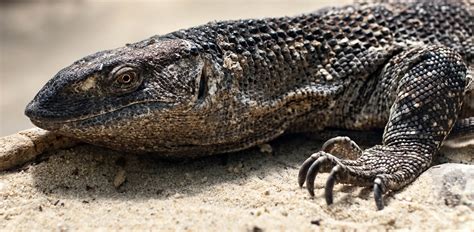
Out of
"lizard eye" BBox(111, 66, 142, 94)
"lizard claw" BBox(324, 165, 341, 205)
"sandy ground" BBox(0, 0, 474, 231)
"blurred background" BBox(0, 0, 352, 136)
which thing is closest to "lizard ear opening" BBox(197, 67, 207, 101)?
"lizard eye" BBox(111, 66, 142, 94)

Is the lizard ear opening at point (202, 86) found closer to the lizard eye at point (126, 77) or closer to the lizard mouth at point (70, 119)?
the lizard mouth at point (70, 119)

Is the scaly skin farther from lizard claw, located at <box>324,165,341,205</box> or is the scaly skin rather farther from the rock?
the rock

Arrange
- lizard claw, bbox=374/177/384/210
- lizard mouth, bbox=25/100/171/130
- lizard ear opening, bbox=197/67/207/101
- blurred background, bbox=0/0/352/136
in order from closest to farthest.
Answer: lizard claw, bbox=374/177/384/210 → lizard mouth, bbox=25/100/171/130 → lizard ear opening, bbox=197/67/207/101 → blurred background, bbox=0/0/352/136

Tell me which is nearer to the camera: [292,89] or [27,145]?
[27,145]

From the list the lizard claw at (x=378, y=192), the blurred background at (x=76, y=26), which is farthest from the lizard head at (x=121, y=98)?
the blurred background at (x=76, y=26)

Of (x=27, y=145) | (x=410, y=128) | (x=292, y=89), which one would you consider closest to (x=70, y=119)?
(x=27, y=145)

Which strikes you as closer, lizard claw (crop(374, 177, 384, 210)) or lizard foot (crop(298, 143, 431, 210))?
lizard claw (crop(374, 177, 384, 210))

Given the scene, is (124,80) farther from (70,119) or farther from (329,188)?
(329,188)

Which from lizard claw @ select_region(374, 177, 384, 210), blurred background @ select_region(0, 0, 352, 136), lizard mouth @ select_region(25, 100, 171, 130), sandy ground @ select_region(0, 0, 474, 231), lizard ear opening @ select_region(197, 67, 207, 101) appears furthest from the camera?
blurred background @ select_region(0, 0, 352, 136)
